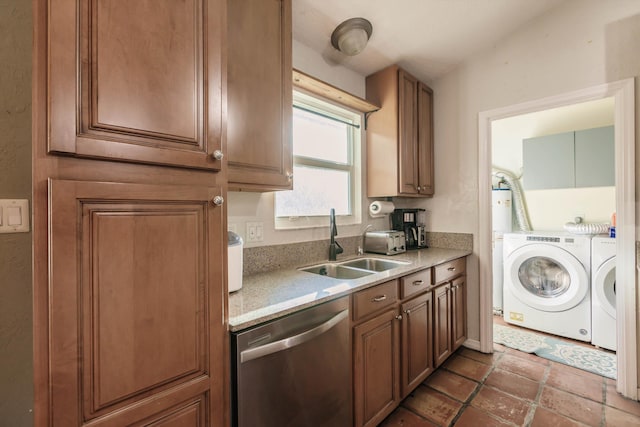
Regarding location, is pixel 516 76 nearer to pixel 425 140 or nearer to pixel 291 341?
pixel 425 140

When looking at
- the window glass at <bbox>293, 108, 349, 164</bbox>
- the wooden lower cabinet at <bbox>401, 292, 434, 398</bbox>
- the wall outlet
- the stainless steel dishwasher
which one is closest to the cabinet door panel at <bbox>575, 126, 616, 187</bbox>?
the wooden lower cabinet at <bbox>401, 292, 434, 398</bbox>

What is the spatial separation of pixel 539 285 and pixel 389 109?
2.42m

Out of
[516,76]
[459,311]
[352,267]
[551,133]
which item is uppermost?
[516,76]

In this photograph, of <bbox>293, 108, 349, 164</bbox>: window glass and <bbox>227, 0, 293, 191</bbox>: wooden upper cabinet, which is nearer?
<bbox>227, 0, 293, 191</bbox>: wooden upper cabinet

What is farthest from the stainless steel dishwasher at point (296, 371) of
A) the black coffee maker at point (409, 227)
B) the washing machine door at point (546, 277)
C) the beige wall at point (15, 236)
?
the washing machine door at point (546, 277)

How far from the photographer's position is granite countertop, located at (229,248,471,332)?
105 centimetres

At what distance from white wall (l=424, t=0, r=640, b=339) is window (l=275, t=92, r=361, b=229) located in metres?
0.89

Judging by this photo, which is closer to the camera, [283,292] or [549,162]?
[283,292]

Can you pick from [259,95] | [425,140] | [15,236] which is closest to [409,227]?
[425,140]

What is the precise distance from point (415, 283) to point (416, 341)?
0.38 metres

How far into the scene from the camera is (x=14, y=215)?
3.29 ft

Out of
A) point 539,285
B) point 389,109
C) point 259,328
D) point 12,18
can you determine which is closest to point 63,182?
point 259,328

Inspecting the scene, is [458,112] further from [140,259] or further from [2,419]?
[2,419]

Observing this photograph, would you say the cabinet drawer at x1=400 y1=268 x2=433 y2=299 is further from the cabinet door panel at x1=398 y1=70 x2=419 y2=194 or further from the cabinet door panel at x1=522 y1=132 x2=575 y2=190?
the cabinet door panel at x1=522 y1=132 x2=575 y2=190
